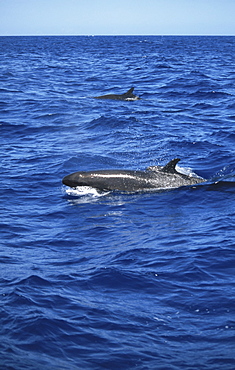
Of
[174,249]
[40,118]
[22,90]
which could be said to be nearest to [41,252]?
[174,249]

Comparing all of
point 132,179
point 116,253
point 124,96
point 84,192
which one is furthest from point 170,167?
point 124,96

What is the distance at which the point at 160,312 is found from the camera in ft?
23.6

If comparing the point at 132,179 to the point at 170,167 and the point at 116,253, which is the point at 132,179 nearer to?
the point at 170,167

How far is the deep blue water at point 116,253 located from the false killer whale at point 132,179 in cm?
34

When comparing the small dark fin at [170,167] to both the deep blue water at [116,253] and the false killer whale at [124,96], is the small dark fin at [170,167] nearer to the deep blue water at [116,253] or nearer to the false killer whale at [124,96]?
the deep blue water at [116,253]

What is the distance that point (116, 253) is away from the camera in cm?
938

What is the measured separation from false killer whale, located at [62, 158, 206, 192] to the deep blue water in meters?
0.34

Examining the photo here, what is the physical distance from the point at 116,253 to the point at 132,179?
14.6 feet

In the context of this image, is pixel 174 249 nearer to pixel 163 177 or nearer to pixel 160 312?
pixel 160 312

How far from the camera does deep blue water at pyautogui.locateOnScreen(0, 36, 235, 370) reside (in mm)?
6434

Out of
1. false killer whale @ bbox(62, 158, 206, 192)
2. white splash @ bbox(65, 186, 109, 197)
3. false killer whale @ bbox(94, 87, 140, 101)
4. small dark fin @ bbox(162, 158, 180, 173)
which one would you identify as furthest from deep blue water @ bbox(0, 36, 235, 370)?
false killer whale @ bbox(94, 87, 140, 101)

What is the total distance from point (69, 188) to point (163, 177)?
8.95 ft

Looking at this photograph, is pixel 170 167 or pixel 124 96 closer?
pixel 170 167

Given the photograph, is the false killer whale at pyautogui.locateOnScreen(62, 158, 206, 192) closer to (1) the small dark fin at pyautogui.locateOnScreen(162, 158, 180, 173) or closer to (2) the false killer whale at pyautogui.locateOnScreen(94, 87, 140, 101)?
(1) the small dark fin at pyautogui.locateOnScreen(162, 158, 180, 173)
